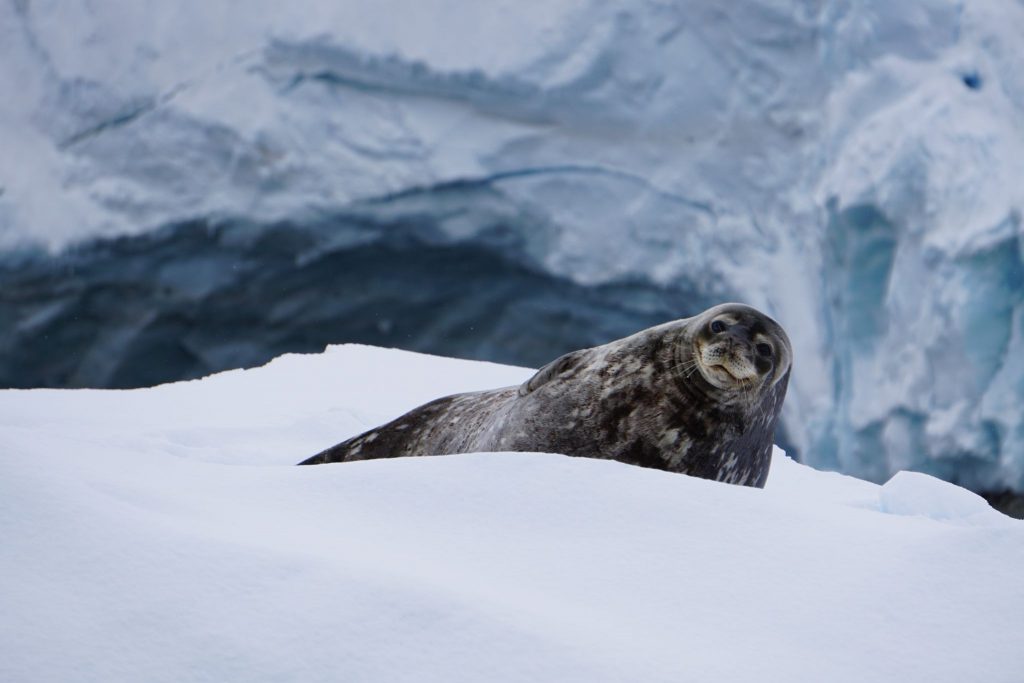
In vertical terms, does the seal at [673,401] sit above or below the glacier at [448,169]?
below

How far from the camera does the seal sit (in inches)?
100

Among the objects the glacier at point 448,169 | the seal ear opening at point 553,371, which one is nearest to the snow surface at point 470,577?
the seal ear opening at point 553,371

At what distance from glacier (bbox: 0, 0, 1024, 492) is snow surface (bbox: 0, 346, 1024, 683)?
5796mm

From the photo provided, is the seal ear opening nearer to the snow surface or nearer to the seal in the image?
the seal

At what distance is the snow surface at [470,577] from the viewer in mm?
1091

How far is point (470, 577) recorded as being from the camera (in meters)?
1.28

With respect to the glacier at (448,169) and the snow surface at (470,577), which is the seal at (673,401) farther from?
the glacier at (448,169)

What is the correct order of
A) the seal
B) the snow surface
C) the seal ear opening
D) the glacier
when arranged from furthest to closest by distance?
the glacier < the seal ear opening < the seal < the snow surface

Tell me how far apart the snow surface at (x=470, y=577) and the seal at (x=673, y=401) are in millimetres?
869

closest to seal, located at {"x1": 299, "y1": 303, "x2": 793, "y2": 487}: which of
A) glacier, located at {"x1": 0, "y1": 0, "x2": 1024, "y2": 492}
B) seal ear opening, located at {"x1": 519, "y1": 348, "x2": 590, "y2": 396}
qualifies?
seal ear opening, located at {"x1": 519, "y1": 348, "x2": 590, "y2": 396}

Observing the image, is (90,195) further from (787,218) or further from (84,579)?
(84,579)

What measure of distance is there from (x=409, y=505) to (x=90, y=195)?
22.7 feet

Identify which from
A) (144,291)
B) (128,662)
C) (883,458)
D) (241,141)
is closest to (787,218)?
(883,458)

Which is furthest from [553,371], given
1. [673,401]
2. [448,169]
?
[448,169]
